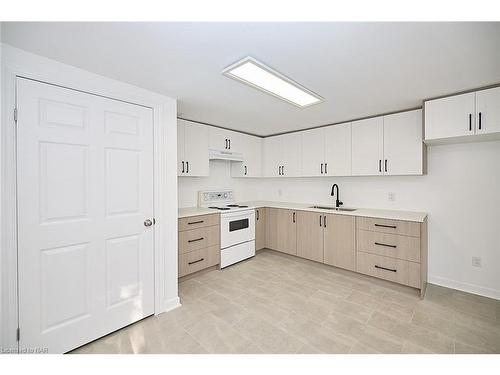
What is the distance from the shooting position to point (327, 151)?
3.48 metres

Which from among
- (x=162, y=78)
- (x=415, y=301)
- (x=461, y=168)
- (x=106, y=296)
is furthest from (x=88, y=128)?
(x=461, y=168)

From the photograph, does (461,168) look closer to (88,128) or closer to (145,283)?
(145,283)

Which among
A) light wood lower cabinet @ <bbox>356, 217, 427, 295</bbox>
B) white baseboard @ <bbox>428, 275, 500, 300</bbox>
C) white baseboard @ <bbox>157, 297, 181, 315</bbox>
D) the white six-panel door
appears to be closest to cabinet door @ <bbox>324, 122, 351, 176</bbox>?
light wood lower cabinet @ <bbox>356, 217, 427, 295</bbox>

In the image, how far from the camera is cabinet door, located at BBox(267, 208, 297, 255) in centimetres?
361

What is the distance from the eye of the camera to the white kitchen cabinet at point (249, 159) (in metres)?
4.02

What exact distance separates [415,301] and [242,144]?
322 cm

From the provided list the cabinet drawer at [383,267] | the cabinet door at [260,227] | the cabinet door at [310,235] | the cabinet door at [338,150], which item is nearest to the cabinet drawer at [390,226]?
the cabinet drawer at [383,267]

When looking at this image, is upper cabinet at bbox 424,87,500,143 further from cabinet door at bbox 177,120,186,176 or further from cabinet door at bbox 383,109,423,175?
cabinet door at bbox 177,120,186,176

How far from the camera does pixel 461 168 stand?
2.63 m

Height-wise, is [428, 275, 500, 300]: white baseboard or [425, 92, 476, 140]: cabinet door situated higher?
[425, 92, 476, 140]: cabinet door

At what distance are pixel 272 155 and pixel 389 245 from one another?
7.94ft

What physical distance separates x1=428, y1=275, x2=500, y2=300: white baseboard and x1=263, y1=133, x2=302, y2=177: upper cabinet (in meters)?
2.34

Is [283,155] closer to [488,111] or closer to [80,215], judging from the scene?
[488,111]

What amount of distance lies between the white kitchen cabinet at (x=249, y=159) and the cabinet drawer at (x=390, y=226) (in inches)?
80.1
